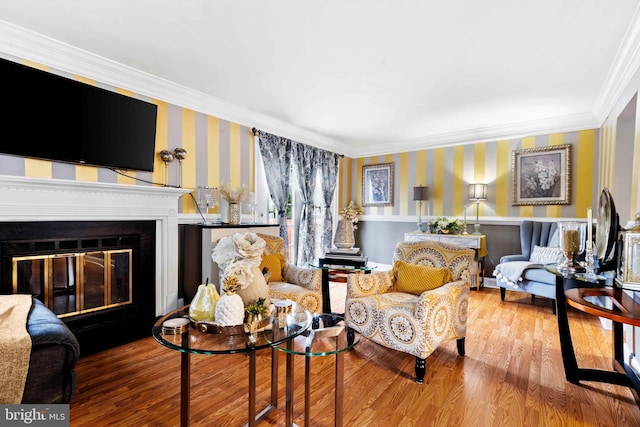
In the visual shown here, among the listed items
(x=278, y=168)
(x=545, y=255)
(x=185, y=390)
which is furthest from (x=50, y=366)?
(x=545, y=255)

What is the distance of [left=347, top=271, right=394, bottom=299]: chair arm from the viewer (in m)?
2.58

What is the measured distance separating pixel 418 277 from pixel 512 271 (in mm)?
1977

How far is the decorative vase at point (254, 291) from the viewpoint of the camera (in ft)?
5.52

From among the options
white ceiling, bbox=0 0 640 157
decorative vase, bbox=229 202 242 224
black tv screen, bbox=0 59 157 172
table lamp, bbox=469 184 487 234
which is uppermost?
white ceiling, bbox=0 0 640 157

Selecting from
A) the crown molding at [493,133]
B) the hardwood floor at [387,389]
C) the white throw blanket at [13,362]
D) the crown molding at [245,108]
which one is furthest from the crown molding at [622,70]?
the white throw blanket at [13,362]

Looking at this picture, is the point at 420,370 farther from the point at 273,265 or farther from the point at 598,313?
the point at 273,265

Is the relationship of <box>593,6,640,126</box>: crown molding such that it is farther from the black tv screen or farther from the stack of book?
the black tv screen

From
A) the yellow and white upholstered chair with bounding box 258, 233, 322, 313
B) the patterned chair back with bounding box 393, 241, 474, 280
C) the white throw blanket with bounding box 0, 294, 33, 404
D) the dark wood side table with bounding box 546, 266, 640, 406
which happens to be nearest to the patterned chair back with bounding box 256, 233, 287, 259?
the yellow and white upholstered chair with bounding box 258, 233, 322, 313

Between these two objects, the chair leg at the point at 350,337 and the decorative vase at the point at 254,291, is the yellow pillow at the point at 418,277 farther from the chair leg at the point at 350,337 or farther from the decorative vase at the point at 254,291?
the decorative vase at the point at 254,291

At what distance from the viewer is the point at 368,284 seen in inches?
104

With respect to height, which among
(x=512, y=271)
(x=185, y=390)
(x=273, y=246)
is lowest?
(x=185, y=390)

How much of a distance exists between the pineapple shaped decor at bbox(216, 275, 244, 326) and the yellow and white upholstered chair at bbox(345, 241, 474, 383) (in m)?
0.83

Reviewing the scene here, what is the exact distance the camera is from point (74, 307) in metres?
2.66

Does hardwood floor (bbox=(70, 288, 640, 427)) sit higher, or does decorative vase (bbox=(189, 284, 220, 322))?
decorative vase (bbox=(189, 284, 220, 322))
